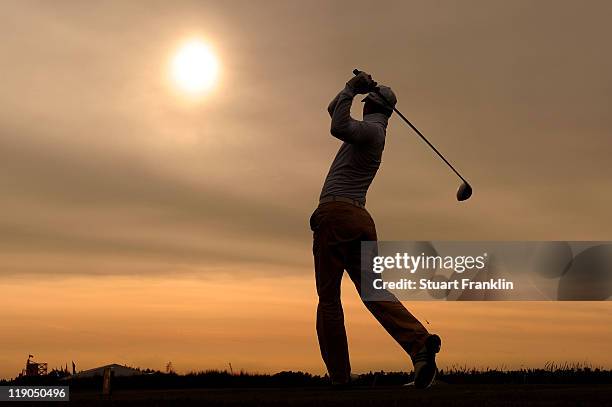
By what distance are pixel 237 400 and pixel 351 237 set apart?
2213mm

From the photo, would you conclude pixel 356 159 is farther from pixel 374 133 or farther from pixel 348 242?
pixel 348 242

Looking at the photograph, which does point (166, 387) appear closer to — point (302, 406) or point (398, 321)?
point (398, 321)

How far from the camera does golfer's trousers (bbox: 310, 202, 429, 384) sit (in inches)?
408

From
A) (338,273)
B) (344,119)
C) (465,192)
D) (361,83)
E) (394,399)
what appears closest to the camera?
(394,399)

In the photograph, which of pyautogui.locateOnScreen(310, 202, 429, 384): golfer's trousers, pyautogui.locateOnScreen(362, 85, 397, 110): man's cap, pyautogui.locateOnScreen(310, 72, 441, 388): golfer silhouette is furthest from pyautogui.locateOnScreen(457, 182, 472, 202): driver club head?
pyautogui.locateOnScreen(310, 202, 429, 384): golfer's trousers

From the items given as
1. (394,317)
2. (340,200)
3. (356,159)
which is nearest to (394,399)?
(394,317)

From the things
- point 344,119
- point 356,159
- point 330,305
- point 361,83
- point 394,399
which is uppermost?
point 361,83

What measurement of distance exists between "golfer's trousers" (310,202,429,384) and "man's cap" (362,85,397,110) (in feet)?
4.43

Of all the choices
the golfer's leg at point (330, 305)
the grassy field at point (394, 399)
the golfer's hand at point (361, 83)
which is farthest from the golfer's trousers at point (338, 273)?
the golfer's hand at point (361, 83)

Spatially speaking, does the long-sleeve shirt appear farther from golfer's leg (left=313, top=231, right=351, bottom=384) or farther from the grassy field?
the grassy field

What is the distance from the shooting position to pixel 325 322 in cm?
1046

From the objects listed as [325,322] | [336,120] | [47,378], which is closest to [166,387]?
[47,378]

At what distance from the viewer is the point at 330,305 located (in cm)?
1048

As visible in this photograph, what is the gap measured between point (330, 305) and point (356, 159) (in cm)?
167
